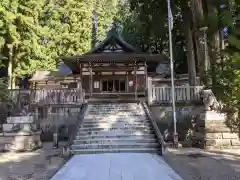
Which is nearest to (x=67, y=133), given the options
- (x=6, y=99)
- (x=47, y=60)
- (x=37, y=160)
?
(x=6, y=99)

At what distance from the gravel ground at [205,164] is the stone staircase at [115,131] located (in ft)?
4.66

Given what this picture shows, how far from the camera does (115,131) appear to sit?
529 inches

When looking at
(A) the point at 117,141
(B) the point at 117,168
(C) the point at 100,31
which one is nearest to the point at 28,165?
(B) the point at 117,168

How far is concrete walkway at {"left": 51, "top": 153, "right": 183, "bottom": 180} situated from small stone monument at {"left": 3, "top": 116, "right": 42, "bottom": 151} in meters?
3.38

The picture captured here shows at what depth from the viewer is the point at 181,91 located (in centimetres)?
1602

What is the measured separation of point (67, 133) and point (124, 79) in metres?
9.33

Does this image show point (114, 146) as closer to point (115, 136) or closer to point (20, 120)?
point (115, 136)

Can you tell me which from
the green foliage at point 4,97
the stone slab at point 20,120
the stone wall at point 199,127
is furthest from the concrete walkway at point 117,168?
the green foliage at point 4,97

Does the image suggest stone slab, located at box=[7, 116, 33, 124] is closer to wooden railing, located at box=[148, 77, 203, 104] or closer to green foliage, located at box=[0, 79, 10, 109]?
green foliage, located at box=[0, 79, 10, 109]

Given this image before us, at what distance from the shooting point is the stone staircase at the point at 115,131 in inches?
470

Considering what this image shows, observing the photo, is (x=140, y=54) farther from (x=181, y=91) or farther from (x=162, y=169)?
(x=162, y=169)

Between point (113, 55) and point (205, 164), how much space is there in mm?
13817

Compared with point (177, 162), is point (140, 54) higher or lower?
higher

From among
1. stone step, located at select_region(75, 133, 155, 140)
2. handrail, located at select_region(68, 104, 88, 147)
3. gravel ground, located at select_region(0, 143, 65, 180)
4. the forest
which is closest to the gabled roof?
the forest
